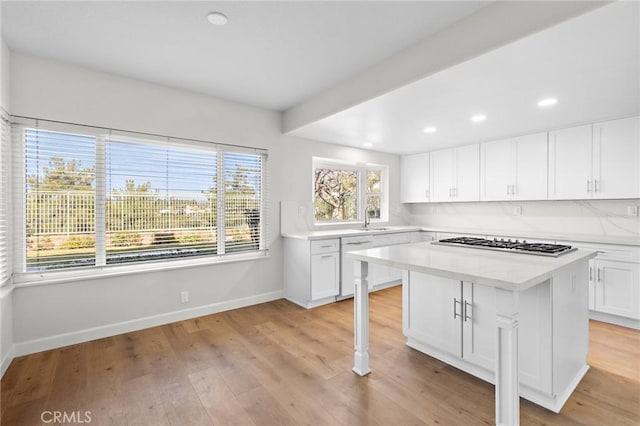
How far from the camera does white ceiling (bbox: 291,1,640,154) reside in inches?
69.7

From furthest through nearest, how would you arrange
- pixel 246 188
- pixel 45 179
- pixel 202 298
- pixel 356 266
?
pixel 246 188
pixel 202 298
pixel 45 179
pixel 356 266

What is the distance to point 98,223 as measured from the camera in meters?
2.83

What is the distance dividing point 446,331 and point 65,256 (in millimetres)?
3283

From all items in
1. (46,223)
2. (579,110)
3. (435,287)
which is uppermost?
(579,110)

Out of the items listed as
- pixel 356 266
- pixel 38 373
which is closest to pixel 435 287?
pixel 356 266

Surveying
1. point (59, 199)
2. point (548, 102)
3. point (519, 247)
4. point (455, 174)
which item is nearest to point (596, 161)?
point (548, 102)

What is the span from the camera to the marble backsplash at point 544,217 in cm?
354

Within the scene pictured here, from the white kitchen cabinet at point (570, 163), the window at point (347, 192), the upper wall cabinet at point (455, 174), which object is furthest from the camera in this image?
the window at point (347, 192)

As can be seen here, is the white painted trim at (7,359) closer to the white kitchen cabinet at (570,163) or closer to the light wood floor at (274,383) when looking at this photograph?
the light wood floor at (274,383)

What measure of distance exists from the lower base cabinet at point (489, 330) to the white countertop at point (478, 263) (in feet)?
0.52

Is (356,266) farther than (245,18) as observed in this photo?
Yes

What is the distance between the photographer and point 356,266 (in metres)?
2.24

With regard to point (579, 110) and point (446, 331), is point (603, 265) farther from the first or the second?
point (446, 331)

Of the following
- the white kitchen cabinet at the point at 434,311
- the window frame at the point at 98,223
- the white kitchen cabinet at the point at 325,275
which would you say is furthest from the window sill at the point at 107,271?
the white kitchen cabinet at the point at 434,311
